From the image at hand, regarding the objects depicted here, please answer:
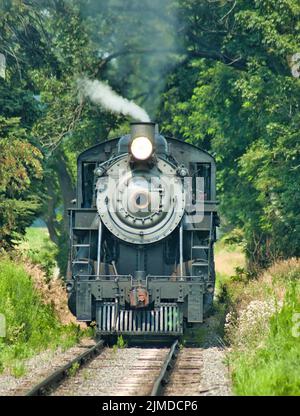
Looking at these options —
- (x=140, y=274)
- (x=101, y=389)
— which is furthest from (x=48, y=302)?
(x=101, y=389)

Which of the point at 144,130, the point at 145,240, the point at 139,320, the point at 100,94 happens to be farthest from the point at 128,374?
the point at 100,94

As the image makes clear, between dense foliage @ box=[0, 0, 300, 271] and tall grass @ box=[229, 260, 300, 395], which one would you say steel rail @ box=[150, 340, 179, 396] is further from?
dense foliage @ box=[0, 0, 300, 271]

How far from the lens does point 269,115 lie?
Answer: 23.9m

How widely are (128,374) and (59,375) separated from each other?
3.70 ft

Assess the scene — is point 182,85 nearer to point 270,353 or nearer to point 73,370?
point 73,370

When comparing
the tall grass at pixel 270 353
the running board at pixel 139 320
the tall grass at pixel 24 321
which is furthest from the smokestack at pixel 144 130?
the tall grass at pixel 24 321

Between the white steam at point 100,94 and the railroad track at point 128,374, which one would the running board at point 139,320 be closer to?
the railroad track at point 128,374

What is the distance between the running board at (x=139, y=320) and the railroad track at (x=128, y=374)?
293 mm

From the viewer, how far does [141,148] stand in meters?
15.8

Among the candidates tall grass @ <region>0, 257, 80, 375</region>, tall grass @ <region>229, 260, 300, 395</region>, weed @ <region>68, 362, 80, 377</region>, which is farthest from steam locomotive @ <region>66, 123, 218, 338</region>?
weed @ <region>68, 362, 80, 377</region>

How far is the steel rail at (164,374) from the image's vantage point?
A: 35.4 feet

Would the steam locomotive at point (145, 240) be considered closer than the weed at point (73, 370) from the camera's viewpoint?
No

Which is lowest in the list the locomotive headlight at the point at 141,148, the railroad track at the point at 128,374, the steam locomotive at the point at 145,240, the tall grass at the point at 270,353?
the railroad track at the point at 128,374

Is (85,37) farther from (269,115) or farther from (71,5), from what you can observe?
(269,115)
